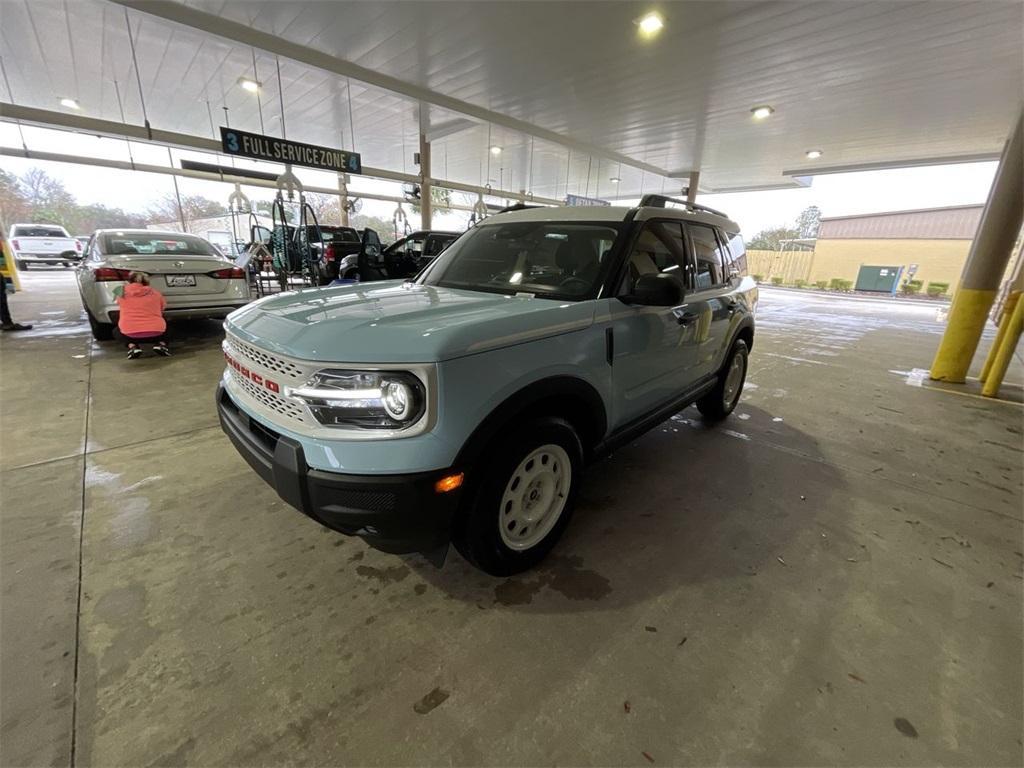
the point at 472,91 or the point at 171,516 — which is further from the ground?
the point at 472,91

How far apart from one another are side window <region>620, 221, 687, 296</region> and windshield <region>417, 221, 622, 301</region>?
0.50ft

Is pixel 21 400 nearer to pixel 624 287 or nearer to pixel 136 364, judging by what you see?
pixel 136 364

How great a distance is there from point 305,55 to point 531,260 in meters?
6.15

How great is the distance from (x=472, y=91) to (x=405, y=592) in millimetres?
8409

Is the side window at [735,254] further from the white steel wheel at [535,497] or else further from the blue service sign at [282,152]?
the blue service sign at [282,152]

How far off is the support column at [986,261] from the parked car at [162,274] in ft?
30.8

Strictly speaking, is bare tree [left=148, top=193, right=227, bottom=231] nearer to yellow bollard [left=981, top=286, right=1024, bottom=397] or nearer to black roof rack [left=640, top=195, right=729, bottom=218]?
black roof rack [left=640, top=195, right=729, bottom=218]

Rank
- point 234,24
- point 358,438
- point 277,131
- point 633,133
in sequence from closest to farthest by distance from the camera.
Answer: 1. point 358,438
2. point 234,24
3. point 633,133
4. point 277,131

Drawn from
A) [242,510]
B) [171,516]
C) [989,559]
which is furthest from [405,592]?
[989,559]

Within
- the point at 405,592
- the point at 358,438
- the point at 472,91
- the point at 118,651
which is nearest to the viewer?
the point at 358,438

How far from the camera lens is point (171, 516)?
7.72 ft

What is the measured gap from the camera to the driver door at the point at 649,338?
223 centimetres

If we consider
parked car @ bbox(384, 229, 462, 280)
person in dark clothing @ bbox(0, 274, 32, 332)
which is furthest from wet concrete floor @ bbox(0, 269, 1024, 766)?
parked car @ bbox(384, 229, 462, 280)

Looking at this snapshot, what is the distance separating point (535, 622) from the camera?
177 cm
